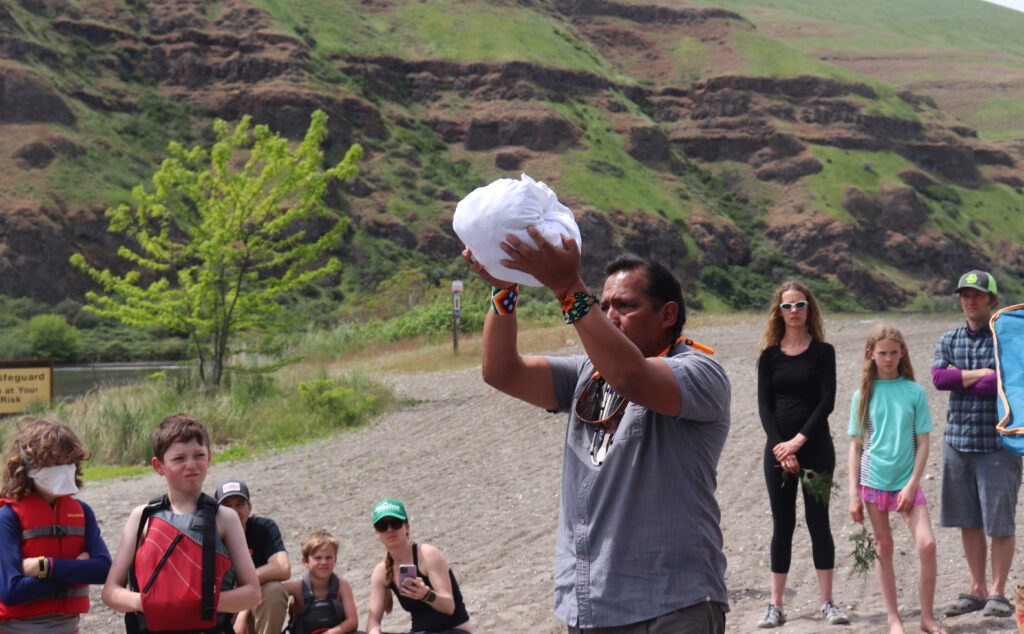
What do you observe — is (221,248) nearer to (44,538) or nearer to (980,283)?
(980,283)

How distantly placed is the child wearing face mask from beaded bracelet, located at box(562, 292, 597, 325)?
2575 millimetres

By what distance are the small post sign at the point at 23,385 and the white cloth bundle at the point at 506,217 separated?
17343mm

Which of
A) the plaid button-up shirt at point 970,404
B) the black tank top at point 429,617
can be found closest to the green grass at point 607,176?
the plaid button-up shirt at point 970,404

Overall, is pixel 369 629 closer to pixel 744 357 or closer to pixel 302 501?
pixel 302 501

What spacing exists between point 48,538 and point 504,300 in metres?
2.44

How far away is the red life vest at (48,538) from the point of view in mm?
4578

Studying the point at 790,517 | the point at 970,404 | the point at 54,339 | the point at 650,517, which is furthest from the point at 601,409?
the point at 54,339

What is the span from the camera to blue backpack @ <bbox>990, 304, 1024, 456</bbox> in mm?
4281

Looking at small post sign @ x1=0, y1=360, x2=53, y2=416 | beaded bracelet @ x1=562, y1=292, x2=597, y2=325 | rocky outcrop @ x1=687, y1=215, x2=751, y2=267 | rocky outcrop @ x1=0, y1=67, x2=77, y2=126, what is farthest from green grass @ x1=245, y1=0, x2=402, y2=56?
beaded bracelet @ x1=562, y1=292, x2=597, y2=325

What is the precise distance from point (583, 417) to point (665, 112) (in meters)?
140

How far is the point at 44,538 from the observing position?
4594 millimetres

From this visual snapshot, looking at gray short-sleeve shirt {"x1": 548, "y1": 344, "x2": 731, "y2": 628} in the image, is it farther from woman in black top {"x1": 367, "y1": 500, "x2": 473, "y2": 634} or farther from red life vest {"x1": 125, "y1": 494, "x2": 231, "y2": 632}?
woman in black top {"x1": 367, "y1": 500, "x2": 473, "y2": 634}

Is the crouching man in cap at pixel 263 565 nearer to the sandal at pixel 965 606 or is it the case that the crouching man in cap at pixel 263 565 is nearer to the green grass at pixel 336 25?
the sandal at pixel 965 606

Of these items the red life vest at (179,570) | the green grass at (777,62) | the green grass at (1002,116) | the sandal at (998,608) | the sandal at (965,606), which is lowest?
the sandal at (965,606)
